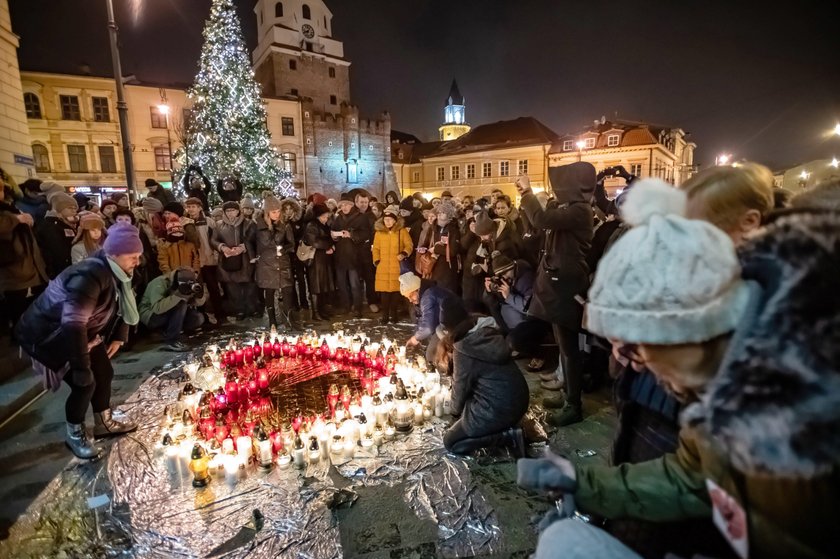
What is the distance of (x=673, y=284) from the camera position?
1.17 meters

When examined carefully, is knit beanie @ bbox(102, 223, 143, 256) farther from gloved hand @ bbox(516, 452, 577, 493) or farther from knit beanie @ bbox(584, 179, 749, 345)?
knit beanie @ bbox(584, 179, 749, 345)

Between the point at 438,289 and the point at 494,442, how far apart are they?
6.36ft

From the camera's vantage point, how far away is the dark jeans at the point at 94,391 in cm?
371

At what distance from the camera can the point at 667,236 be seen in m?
1.17

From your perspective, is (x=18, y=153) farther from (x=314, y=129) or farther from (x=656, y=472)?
(x=314, y=129)

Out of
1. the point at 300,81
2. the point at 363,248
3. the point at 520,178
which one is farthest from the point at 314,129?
the point at 520,178

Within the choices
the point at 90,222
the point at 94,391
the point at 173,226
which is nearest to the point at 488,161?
the point at 173,226

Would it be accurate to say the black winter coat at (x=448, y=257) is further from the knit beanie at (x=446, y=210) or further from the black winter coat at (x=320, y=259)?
the black winter coat at (x=320, y=259)

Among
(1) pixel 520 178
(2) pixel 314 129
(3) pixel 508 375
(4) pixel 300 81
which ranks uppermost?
(4) pixel 300 81

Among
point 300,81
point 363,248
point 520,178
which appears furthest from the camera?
point 300,81

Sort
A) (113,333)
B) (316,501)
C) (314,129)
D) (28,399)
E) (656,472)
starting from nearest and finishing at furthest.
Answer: (656,472) < (316,501) < (113,333) < (28,399) < (314,129)

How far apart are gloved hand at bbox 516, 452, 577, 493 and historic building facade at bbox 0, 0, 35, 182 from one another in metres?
15.0

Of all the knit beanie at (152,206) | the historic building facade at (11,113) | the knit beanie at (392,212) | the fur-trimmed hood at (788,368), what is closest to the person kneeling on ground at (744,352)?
the fur-trimmed hood at (788,368)

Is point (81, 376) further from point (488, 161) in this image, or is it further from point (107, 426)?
point (488, 161)
